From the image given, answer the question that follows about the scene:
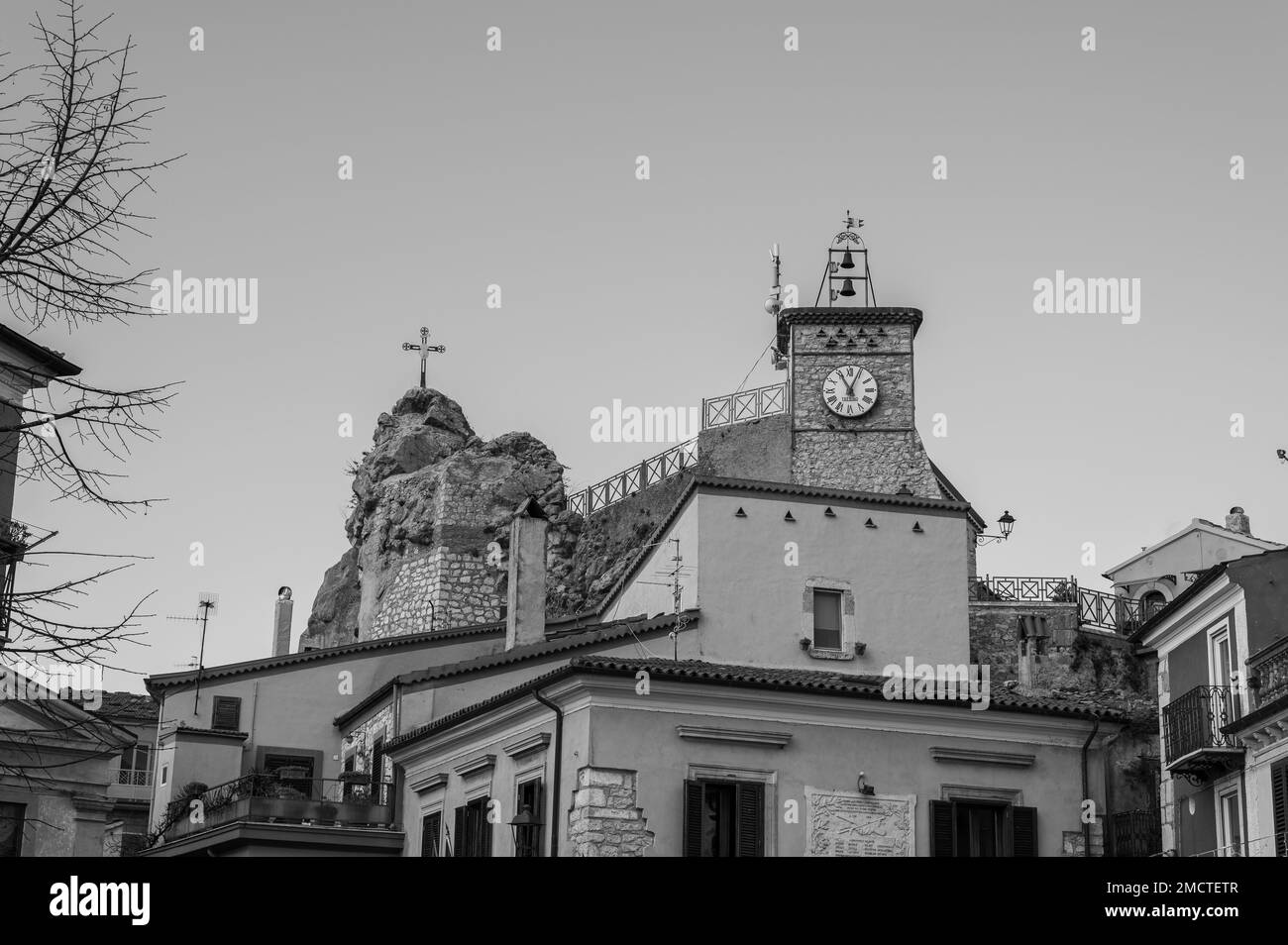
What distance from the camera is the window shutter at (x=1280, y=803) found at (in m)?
21.7

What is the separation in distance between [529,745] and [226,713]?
38.9 feet

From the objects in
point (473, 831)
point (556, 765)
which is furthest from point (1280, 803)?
point (473, 831)

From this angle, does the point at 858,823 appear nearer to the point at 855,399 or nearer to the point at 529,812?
the point at 529,812

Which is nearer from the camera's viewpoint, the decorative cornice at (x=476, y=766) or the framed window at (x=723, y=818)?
the framed window at (x=723, y=818)

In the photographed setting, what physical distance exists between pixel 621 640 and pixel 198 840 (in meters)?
7.44

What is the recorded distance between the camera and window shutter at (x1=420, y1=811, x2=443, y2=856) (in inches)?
1049

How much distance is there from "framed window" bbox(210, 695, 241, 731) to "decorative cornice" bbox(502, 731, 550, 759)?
1091cm

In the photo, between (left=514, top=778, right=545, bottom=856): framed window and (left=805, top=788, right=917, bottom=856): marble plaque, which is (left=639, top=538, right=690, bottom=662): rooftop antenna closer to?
(left=514, top=778, right=545, bottom=856): framed window

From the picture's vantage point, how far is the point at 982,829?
25.0 meters

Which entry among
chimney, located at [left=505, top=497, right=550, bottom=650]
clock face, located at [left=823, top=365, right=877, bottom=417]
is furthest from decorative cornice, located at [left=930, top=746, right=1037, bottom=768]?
clock face, located at [left=823, top=365, right=877, bottom=417]

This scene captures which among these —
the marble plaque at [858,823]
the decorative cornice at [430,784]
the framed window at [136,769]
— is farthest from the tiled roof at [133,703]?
the marble plaque at [858,823]

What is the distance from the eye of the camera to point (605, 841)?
22828mm

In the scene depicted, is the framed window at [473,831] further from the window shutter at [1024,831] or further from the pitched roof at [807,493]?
the window shutter at [1024,831]

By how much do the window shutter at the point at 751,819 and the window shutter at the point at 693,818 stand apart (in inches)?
23.3
